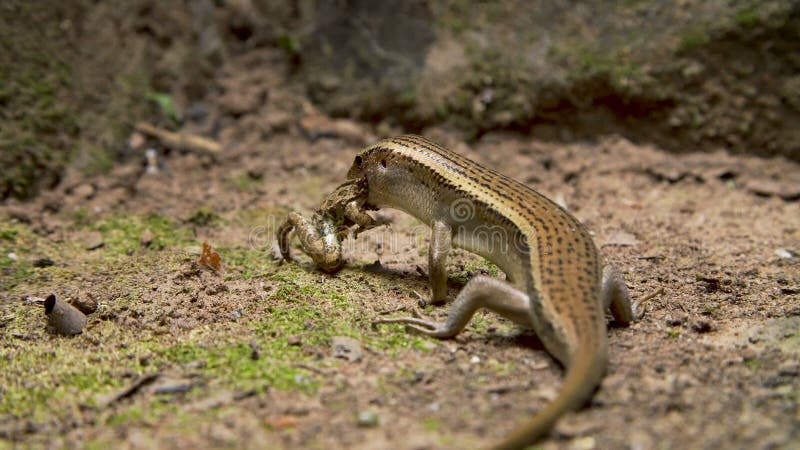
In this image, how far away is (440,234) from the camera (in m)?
4.99

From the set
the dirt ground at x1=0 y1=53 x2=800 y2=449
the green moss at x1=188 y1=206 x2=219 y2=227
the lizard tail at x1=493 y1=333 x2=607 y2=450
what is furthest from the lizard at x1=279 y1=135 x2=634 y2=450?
the green moss at x1=188 y1=206 x2=219 y2=227

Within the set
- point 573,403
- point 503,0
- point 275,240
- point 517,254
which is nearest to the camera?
point 573,403

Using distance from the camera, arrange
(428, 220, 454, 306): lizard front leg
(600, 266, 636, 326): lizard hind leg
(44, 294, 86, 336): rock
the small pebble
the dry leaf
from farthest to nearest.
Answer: the dry leaf
(428, 220, 454, 306): lizard front leg
(44, 294, 86, 336): rock
(600, 266, 636, 326): lizard hind leg
the small pebble

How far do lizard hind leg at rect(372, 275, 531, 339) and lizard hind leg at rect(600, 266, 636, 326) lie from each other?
52 cm

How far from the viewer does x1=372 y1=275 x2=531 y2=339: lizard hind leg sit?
13.2 ft

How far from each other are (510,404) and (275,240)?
3187mm

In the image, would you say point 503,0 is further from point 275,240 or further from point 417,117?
point 275,240

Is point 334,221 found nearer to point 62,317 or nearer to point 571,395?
point 62,317

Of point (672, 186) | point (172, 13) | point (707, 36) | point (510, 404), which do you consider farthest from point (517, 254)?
point (172, 13)

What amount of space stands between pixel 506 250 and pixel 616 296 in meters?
0.80

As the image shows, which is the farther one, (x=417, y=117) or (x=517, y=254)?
(x=417, y=117)

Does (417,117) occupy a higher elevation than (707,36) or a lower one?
lower

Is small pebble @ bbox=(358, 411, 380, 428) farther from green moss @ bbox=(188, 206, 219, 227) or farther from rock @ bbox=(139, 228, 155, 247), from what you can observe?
green moss @ bbox=(188, 206, 219, 227)

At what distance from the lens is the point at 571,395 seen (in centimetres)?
316
